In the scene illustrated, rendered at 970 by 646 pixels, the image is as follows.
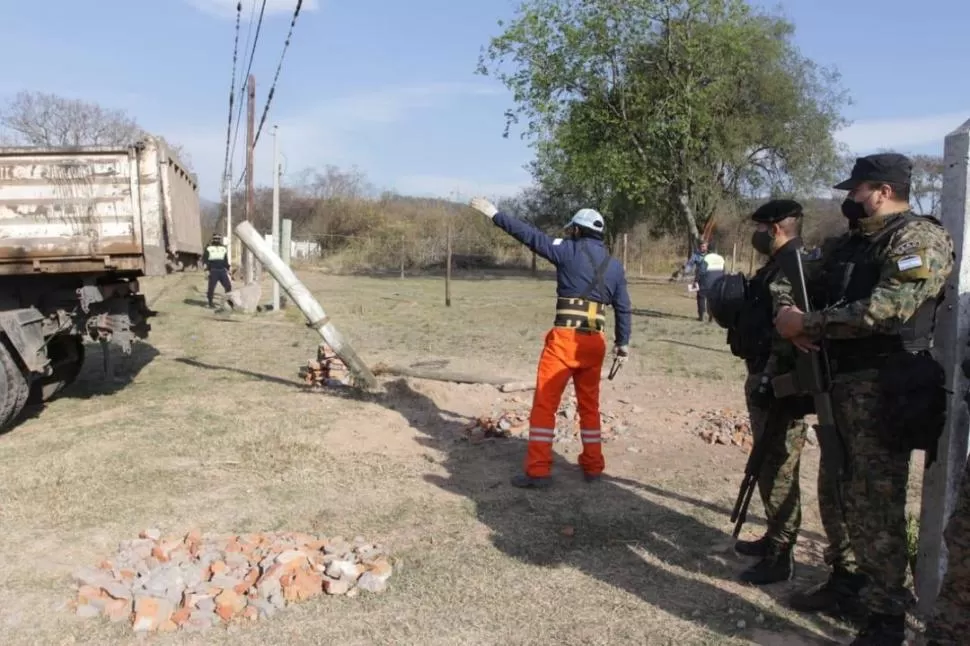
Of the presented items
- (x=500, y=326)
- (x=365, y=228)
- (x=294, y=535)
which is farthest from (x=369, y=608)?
(x=365, y=228)

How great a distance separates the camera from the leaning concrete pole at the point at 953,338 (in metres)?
3.14

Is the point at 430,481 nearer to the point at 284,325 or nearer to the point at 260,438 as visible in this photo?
the point at 260,438

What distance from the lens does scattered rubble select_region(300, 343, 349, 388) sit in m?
8.52

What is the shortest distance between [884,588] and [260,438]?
15.9ft

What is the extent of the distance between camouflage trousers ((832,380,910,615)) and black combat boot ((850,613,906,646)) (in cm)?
3

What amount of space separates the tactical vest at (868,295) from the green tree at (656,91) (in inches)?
740

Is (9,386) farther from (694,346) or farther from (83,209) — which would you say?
(694,346)

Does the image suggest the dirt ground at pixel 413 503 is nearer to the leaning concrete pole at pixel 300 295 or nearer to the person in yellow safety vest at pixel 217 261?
the leaning concrete pole at pixel 300 295

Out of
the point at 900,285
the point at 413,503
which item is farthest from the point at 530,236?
the point at 900,285

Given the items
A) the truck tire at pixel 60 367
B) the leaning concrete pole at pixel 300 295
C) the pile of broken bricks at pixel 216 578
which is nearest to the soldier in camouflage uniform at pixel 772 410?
the pile of broken bricks at pixel 216 578

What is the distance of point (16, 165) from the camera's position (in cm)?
694

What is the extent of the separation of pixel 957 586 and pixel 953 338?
3.33 feet

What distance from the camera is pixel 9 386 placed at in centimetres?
670

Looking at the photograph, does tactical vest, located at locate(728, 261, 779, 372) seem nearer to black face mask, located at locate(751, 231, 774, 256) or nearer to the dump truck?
black face mask, located at locate(751, 231, 774, 256)
